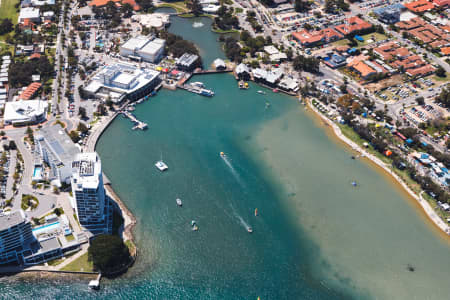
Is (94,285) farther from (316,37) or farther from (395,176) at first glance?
(316,37)

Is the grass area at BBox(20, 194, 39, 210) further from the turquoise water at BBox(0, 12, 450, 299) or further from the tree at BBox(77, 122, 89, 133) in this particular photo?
the tree at BBox(77, 122, 89, 133)

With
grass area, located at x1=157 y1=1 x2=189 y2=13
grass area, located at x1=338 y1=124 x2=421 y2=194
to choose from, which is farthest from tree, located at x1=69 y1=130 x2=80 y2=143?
grass area, located at x1=157 y1=1 x2=189 y2=13

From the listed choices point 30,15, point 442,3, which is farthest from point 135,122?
point 442,3

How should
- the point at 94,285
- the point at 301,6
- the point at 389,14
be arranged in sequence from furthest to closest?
the point at 301,6 < the point at 389,14 < the point at 94,285

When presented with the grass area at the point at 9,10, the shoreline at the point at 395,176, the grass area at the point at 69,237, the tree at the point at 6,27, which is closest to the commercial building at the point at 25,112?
the grass area at the point at 69,237

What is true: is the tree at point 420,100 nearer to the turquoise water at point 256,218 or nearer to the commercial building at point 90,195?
the turquoise water at point 256,218

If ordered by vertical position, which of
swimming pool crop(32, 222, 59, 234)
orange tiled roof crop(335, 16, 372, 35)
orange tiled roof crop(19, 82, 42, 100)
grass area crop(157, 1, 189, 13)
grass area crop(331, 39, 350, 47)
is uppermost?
orange tiled roof crop(335, 16, 372, 35)
